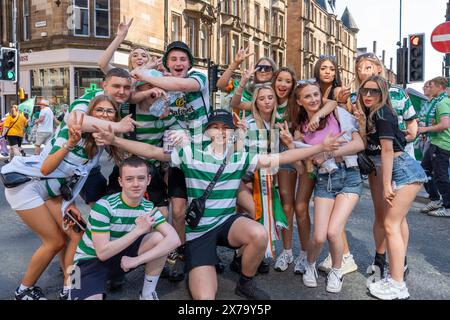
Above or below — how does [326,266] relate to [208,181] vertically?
below

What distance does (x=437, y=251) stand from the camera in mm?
4910

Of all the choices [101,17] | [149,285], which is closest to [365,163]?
[149,285]

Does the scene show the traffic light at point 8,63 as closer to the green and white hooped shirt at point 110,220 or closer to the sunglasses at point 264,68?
the sunglasses at point 264,68

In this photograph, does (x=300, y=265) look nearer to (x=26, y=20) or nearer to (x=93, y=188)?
(x=93, y=188)

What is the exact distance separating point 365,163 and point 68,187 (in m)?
2.46

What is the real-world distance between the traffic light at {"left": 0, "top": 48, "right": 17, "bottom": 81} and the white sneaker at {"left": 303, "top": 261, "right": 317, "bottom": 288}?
45.0ft

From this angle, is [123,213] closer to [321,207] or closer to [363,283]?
[321,207]

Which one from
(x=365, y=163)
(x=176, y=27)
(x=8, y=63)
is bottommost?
(x=365, y=163)

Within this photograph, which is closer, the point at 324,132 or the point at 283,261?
the point at 324,132

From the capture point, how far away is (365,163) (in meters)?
3.74

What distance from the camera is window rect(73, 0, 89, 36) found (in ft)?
72.9
